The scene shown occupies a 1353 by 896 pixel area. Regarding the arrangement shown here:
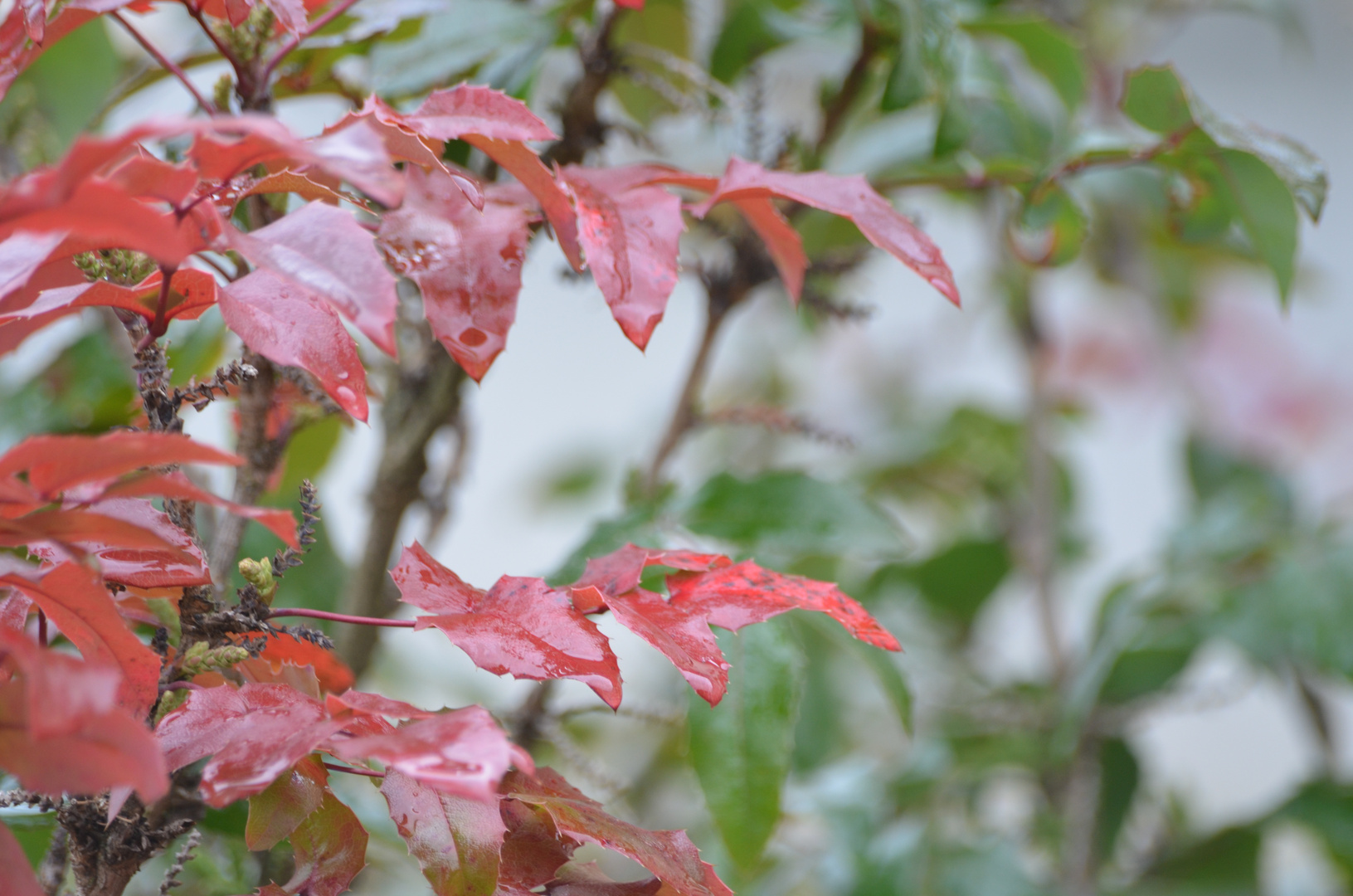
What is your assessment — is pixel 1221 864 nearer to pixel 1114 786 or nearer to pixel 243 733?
pixel 1114 786

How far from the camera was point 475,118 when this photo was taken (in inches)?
8.3

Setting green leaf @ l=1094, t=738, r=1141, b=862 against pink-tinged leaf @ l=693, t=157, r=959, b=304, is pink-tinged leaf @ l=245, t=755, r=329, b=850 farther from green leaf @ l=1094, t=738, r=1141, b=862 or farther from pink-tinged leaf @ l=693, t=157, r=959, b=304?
green leaf @ l=1094, t=738, r=1141, b=862

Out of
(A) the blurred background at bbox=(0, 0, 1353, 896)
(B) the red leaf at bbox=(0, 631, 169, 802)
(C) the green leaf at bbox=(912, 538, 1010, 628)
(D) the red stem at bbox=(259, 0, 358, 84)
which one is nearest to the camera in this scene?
(B) the red leaf at bbox=(0, 631, 169, 802)

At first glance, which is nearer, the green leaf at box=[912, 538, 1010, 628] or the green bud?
the green bud

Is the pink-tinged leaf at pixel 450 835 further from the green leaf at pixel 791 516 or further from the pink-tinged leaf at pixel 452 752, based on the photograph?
the green leaf at pixel 791 516

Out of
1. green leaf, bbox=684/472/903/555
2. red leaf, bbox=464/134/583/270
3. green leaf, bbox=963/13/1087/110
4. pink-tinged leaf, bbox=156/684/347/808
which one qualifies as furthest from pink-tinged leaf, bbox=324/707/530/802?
green leaf, bbox=963/13/1087/110

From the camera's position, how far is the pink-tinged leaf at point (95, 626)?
0.57 feet

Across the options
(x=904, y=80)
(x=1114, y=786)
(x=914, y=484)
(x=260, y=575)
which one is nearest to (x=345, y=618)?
(x=260, y=575)

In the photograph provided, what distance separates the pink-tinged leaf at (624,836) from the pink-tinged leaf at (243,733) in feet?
0.14

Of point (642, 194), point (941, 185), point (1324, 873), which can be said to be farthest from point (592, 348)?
point (642, 194)

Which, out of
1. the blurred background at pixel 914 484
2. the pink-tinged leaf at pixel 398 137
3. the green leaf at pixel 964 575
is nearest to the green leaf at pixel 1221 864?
the blurred background at pixel 914 484

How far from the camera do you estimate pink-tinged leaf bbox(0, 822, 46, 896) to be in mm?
161

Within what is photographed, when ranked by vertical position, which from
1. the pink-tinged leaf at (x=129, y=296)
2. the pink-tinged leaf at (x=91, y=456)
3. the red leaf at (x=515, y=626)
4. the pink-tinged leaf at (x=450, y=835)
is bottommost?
the pink-tinged leaf at (x=450, y=835)

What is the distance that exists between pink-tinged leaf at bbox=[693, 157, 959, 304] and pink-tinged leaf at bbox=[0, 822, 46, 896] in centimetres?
19
